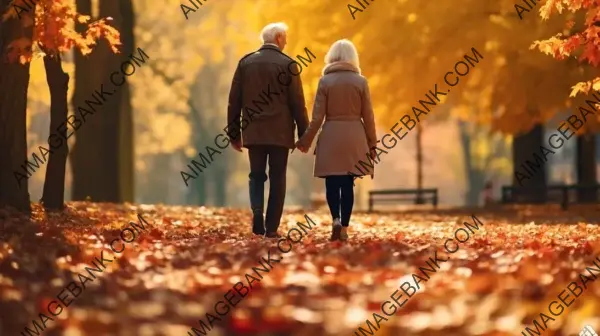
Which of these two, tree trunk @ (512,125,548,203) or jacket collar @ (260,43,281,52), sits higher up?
jacket collar @ (260,43,281,52)

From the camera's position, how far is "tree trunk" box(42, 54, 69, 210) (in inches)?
553

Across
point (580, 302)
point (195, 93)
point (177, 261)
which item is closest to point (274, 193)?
point (177, 261)

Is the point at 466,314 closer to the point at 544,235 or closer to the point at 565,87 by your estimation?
the point at 544,235

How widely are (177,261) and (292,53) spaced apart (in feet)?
52.0

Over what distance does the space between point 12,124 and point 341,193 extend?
4.49 m

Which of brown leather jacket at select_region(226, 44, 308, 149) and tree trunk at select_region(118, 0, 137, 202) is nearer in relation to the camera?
brown leather jacket at select_region(226, 44, 308, 149)

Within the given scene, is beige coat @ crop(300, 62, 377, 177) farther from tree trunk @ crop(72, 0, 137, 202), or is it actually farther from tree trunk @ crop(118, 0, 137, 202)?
tree trunk @ crop(118, 0, 137, 202)

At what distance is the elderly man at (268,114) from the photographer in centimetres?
1079

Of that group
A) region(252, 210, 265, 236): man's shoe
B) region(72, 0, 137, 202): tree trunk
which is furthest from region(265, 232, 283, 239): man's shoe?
region(72, 0, 137, 202): tree trunk

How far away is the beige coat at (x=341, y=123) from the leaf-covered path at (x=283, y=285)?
787 millimetres

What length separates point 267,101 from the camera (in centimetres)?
1082

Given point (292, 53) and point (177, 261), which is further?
point (292, 53)

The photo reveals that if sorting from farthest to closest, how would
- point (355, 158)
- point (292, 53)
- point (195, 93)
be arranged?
point (195, 93)
point (292, 53)
point (355, 158)

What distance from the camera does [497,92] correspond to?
2275cm
